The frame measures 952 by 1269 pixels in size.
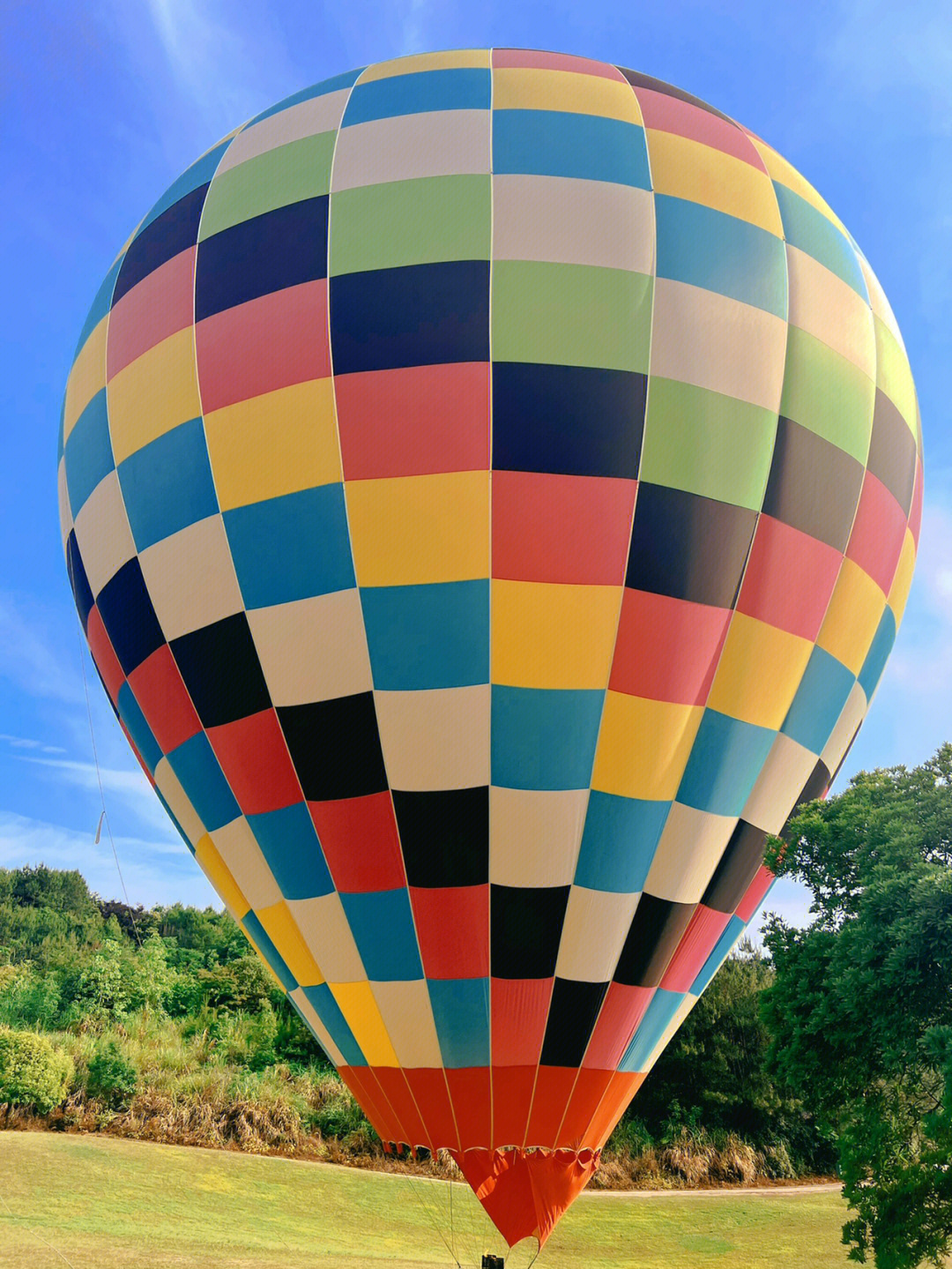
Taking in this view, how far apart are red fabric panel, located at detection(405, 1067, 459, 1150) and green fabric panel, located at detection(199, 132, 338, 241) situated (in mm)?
5803

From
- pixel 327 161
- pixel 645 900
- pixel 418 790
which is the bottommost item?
pixel 645 900

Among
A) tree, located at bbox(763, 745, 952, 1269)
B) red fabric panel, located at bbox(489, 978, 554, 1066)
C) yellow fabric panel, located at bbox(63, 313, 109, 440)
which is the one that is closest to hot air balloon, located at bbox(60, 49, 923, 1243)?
red fabric panel, located at bbox(489, 978, 554, 1066)

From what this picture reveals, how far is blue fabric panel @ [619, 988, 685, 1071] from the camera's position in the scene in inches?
234

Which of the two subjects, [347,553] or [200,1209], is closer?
[347,553]

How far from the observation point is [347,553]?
18.1 feet

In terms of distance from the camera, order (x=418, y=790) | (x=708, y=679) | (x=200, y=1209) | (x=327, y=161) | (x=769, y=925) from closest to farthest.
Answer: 1. (x=418, y=790)
2. (x=708, y=679)
3. (x=327, y=161)
4. (x=769, y=925)
5. (x=200, y=1209)

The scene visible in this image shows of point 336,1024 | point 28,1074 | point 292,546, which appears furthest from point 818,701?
point 28,1074

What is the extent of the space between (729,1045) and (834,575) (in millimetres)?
15954

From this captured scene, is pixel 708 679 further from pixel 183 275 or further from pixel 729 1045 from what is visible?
pixel 729 1045

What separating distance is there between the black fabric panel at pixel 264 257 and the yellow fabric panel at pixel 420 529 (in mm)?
1641

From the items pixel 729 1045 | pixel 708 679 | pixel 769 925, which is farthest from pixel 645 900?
pixel 729 1045

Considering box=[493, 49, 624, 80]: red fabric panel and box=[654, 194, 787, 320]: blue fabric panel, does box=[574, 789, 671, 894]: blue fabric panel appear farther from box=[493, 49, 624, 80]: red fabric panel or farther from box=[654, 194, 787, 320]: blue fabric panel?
box=[493, 49, 624, 80]: red fabric panel

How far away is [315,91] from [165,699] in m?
4.91

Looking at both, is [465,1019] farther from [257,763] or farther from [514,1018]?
[257,763]
